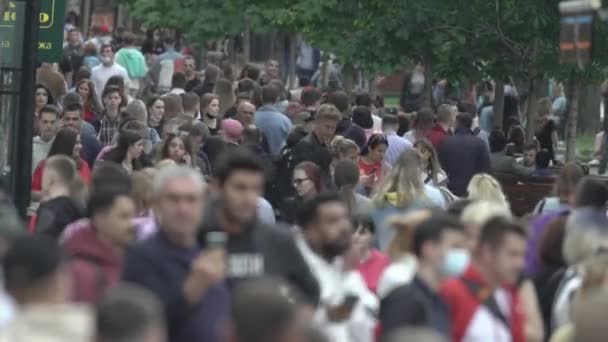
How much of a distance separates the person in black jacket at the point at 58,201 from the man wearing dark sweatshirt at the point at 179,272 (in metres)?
3.55

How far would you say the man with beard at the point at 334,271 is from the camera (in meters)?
11.2

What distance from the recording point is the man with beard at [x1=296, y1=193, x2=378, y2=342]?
11.2 m

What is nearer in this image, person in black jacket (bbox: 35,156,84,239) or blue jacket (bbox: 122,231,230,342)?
blue jacket (bbox: 122,231,230,342)

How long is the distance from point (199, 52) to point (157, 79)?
10.3m

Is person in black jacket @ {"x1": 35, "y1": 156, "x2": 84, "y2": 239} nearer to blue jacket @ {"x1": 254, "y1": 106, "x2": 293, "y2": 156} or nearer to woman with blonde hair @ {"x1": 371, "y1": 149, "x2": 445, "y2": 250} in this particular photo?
woman with blonde hair @ {"x1": 371, "y1": 149, "x2": 445, "y2": 250}

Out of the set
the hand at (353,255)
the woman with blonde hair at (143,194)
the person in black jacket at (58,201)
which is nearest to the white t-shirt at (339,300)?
the hand at (353,255)

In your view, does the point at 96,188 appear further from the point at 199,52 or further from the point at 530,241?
the point at 199,52

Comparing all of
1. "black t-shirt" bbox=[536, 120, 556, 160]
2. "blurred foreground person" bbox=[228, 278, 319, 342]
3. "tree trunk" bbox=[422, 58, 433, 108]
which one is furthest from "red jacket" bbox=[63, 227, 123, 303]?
"black t-shirt" bbox=[536, 120, 556, 160]

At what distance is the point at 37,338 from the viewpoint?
8.17m

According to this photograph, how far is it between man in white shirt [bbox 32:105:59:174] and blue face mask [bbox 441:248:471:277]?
9.33 m

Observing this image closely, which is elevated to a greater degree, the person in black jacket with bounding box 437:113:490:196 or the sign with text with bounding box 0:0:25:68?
the sign with text with bounding box 0:0:25:68

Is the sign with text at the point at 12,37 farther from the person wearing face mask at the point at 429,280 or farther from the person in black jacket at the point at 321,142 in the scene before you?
the person wearing face mask at the point at 429,280

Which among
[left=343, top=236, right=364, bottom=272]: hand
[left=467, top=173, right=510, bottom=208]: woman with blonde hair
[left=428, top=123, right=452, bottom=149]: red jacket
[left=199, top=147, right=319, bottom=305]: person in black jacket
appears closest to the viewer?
[left=199, top=147, right=319, bottom=305]: person in black jacket

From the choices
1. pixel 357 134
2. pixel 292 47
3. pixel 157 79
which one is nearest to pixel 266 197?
pixel 357 134
